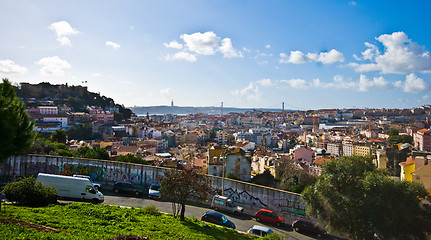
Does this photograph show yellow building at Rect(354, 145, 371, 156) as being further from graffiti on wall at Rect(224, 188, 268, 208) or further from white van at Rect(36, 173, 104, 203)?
white van at Rect(36, 173, 104, 203)

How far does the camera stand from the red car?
39.1 feet

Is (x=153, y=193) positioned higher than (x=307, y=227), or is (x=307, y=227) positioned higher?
(x=153, y=193)

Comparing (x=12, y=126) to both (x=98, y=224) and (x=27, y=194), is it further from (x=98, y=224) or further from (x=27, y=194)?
(x=27, y=194)

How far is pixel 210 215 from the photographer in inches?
416

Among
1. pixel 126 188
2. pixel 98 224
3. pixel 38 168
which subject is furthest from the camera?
pixel 38 168

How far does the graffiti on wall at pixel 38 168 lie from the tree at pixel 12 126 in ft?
35.1

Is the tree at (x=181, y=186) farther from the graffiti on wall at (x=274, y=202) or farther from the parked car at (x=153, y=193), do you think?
the graffiti on wall at (x=274, y=202)

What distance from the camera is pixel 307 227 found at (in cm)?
1122

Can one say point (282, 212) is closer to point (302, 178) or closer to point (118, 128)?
point (302, 178)

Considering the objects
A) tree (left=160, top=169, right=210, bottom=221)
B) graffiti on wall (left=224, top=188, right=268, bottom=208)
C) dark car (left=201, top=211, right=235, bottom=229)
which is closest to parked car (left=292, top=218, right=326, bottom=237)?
graffiti on wall (left=224, top=188, right=268, bottom=208)

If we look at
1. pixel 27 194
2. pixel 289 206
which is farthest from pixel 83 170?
pixel 289 206

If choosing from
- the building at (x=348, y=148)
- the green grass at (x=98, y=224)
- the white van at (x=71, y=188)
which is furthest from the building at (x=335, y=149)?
the white van at (x=71, y=188)

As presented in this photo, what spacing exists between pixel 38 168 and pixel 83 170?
7.39 ft

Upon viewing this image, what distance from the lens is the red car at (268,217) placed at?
39.1 feet
